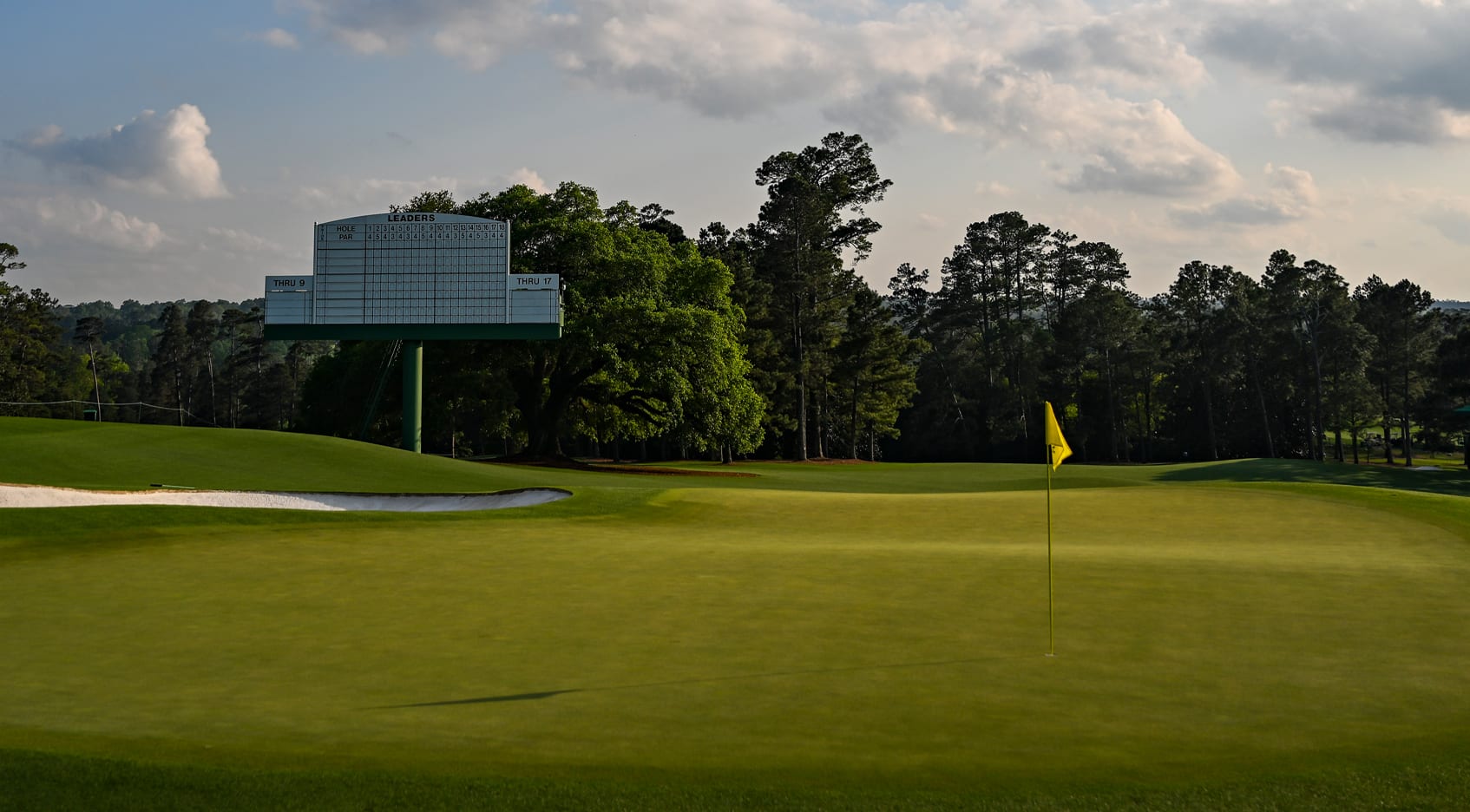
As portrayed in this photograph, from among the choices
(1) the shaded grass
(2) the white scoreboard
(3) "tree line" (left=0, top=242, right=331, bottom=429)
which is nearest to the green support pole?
(2) the white scoreboard

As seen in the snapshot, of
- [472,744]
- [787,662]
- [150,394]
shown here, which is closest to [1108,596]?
[787,662]

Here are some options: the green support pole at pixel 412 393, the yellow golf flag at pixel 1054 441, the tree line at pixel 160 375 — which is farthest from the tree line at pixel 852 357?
the yellow golf flag at pixel 1054 441

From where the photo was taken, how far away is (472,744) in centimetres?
802

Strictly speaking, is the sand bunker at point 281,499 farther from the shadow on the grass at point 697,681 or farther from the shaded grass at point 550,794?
the shaded grass at point 550,794

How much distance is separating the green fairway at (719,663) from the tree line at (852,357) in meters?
34.7

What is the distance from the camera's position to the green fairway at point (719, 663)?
7379 millimetres

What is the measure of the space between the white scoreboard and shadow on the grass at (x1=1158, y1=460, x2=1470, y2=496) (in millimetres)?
29623

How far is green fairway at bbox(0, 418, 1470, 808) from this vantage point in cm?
Answer: 738

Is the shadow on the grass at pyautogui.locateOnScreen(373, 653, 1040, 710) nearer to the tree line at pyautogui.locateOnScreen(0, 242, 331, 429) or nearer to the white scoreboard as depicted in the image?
the white scoreboard

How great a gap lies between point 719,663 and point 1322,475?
47346 millimetres

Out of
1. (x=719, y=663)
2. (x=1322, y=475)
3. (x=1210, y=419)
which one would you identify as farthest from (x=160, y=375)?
(x=719, y=663)

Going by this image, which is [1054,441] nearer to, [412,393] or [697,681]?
[697,681]

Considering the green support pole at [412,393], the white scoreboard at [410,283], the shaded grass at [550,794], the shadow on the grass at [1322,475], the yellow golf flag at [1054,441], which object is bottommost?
the shaded grass at [550,794]

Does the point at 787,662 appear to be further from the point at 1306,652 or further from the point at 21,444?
the point at 21,444
